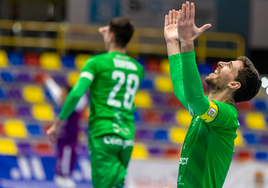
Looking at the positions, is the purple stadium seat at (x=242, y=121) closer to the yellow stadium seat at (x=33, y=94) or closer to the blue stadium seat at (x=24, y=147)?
the yellow stadium seat at (x=33, y=94)

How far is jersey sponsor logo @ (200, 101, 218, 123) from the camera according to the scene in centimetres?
225

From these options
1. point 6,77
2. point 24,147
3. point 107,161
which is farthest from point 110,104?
point 6,77

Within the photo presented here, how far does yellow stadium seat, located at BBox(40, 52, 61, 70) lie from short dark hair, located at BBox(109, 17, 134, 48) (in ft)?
20.6

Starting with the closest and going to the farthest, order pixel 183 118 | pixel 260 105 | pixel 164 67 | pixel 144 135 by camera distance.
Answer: pixel 144 135, pixel 183 118, pixel 260 105, pixel 164 67

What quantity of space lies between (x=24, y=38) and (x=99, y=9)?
7.60 ft

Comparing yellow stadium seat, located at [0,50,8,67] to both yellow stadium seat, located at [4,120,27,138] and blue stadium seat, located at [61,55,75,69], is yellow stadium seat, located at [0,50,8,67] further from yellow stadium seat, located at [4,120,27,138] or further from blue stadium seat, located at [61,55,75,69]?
yellow stadium seat, located at [4,120,27,138]

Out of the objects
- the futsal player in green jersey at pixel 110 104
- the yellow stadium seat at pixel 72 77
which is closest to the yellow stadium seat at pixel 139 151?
the yellow stadium seat at pixel 72 77

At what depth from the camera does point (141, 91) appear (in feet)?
33.0

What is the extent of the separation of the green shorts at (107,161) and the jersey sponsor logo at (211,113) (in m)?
1.53

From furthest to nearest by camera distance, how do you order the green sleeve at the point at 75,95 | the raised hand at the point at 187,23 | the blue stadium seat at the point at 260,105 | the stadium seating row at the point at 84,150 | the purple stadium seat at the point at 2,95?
1. the blue stadium seat at the point at 260,105
2. the purple stadium seat at the point at 2,95
3. the stadium seating row at the point at 84,150
4. the green sleeve at the point at 75,95
5. the raised hand at the point at 187,23

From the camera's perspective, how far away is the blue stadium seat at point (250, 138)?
963 centimetres

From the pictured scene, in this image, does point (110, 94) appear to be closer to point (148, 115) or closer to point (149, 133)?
point (149, 133)

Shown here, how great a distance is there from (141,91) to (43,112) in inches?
84.7

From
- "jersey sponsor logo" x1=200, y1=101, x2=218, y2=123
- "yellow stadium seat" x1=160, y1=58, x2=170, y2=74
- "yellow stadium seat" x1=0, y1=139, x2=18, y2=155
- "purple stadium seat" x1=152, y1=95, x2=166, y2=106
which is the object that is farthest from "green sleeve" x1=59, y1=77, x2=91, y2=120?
"yellow stadium seat" x1=160, y1=58, x2=170, y2=74
